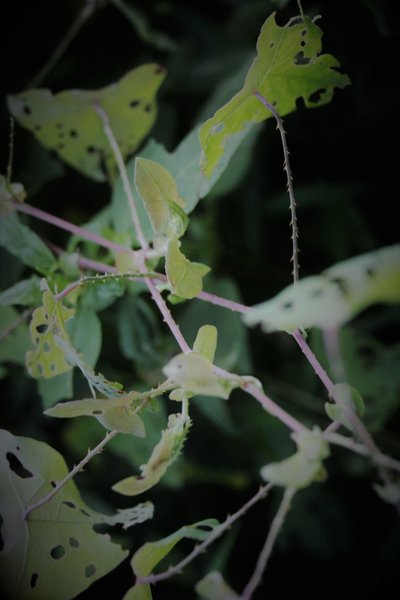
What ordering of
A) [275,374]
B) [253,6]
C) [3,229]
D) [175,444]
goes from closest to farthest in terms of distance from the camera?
[175,444]
[3,229]
[253,6]
[275,374]

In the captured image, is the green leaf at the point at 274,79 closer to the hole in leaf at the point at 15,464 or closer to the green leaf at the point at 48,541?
the green leaf at the point at 48,541

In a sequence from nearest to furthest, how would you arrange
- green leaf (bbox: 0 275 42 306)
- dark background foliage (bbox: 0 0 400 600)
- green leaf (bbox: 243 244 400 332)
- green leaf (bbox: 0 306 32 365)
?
1. green leaf (bbox: 243 244 400 332)
2. green leaf (bbox: 0 275 42 306)
3. green leaf (bbox: 0 306 32 365)
4. dark background foliage (bbox: 0 0 400 600)

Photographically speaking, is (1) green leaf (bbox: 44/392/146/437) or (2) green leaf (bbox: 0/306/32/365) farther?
(2) green leaf (bbox: 0/306/32/365)

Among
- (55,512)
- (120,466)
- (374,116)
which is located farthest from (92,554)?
(374,116)

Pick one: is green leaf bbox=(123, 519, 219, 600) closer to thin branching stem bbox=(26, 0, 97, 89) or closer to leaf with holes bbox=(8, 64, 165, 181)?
leaf with holes bbox=(8, 64, 165, 181)

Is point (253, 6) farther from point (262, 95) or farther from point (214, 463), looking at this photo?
point (214, 463)

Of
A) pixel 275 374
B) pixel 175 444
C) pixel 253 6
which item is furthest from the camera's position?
pixel 275 374

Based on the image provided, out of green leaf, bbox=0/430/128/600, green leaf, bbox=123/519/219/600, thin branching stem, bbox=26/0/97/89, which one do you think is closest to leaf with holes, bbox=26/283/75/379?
green leaf, bbox=0/430/128/600
